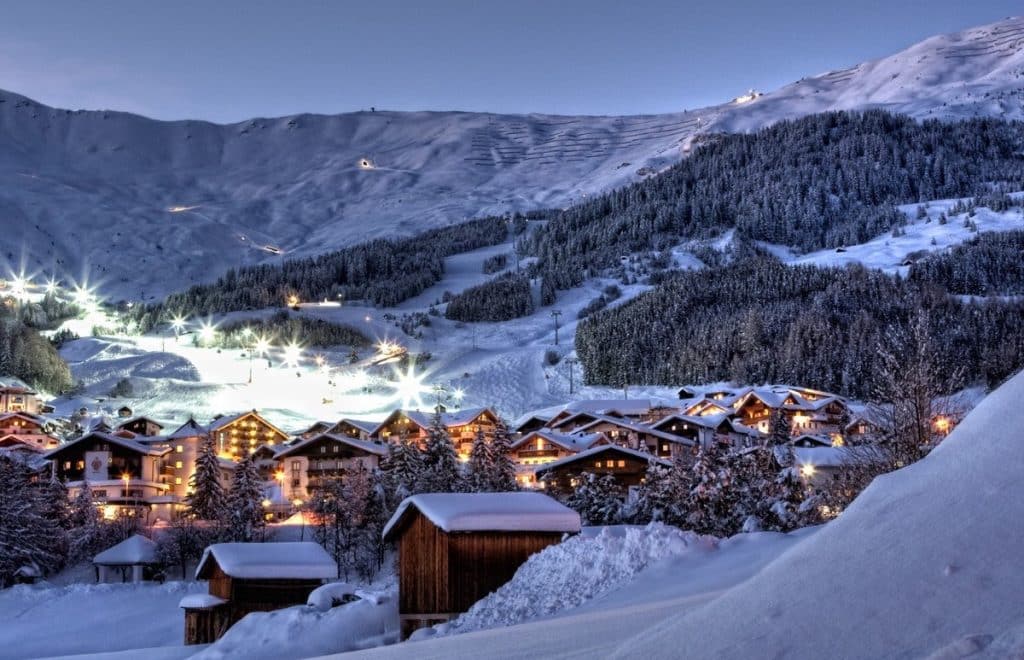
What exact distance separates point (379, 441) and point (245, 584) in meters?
53.8

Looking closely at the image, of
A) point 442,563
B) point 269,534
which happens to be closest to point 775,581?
point 442,563

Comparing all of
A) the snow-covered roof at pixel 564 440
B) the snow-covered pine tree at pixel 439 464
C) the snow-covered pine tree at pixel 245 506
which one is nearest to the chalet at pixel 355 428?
the snow-covered roof at pixel 564 440

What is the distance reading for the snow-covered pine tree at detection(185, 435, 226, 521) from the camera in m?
56.1

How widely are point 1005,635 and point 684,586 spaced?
1005 cm

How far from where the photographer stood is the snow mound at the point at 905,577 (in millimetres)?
6312

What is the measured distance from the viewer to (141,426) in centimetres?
9050

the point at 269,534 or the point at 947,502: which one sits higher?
the point at 947,502

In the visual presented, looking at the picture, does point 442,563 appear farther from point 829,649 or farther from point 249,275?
point 249,275

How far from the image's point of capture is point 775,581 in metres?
7.64

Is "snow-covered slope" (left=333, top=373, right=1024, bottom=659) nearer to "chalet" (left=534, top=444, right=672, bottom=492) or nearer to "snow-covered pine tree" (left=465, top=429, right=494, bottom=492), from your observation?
"snow-covered pine tree" (left=465, top=429, right=494, bottom=492)

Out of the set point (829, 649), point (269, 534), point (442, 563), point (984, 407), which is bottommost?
point (269, 534)

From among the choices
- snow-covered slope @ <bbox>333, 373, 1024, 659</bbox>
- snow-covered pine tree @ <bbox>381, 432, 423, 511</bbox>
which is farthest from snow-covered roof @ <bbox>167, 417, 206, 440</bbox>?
snow-covered slope @ <bbox>333, 373, 1024, 659</bbox>

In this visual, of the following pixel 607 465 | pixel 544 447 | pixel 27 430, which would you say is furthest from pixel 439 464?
pixel 27 430

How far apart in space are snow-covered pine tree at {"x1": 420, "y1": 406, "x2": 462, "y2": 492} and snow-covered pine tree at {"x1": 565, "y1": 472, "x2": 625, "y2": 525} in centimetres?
602
